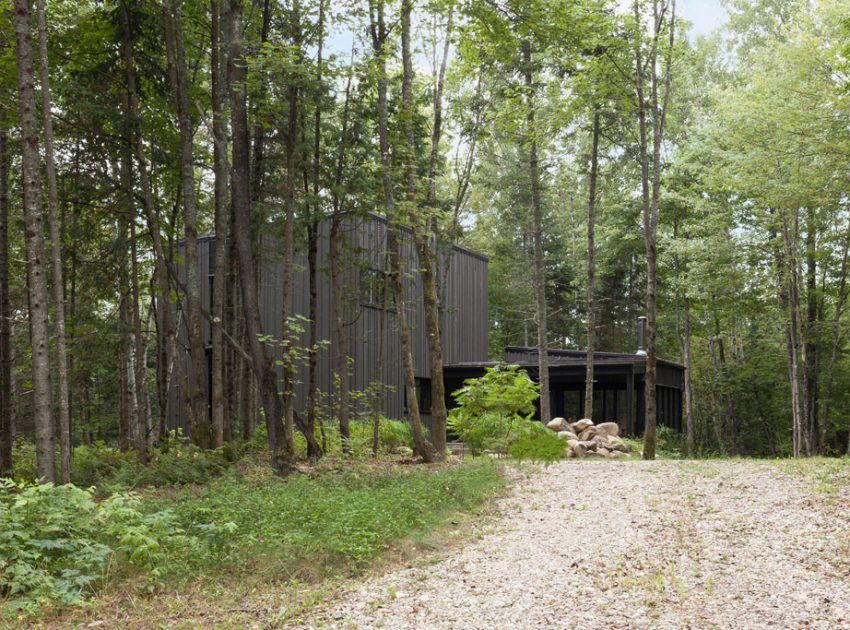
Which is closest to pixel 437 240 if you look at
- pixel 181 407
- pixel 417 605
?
pixel 181 407

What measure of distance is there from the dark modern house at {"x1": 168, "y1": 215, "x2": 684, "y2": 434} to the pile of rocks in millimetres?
3702

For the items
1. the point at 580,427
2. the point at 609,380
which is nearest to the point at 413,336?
the point at 580,427

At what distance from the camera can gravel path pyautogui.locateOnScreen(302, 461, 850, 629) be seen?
175 inches

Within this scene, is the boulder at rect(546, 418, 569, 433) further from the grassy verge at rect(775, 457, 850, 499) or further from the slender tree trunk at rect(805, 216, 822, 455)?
the slender tree trunk at rect(805, 216, 822, 455)

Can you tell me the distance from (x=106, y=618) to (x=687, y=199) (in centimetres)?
2186

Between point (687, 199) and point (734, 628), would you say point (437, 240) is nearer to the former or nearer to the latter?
point (687, 199)

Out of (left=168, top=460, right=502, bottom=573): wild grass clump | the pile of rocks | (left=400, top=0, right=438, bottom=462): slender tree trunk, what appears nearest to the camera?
(left=168, top=460, right=502, bottom=573): wild grass clump

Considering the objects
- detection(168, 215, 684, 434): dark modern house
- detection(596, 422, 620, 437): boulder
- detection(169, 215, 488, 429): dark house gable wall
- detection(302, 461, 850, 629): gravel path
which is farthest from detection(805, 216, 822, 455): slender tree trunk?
detection(302, 461, 850, 629): gravel path

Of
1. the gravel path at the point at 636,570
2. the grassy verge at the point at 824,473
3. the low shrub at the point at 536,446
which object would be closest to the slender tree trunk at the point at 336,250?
the low shrub at the point at 536,446

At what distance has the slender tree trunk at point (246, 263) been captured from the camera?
974 cm

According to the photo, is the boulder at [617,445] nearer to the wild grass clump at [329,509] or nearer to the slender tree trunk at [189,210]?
the wild grass clump at [329,509]

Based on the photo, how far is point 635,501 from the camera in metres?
8.02

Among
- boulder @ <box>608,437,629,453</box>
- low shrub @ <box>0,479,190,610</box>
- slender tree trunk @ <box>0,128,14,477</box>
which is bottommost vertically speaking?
boulder @ <box>608,437,629,453</box>

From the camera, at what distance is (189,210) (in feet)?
35.1
